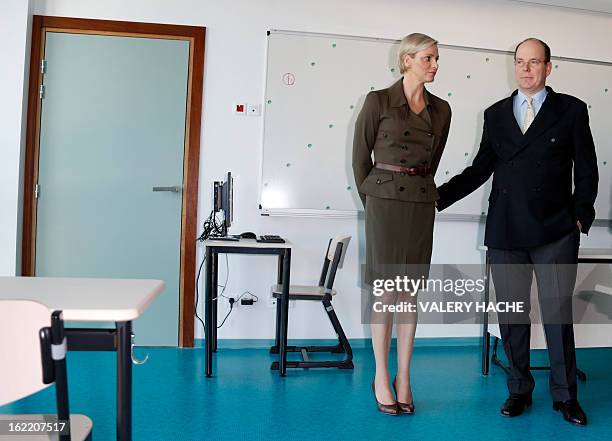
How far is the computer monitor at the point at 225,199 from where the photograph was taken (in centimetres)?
332

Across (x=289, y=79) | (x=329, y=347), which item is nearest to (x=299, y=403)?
(x=329, y=347)

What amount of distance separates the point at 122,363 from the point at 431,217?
1585 mm

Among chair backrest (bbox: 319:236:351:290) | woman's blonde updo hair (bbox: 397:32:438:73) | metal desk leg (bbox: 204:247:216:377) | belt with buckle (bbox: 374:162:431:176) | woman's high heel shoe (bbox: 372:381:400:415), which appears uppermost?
woman's blonde updo hair (bbox: 397:32:438:73)

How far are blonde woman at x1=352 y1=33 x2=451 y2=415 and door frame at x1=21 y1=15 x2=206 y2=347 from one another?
1577 millimetres

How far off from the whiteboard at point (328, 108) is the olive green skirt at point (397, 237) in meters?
1.39

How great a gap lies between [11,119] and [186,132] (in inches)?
43.1

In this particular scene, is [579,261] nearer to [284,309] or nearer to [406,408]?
[406,408]

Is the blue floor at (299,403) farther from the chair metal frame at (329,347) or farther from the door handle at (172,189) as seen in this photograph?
the door handle at (172,189)

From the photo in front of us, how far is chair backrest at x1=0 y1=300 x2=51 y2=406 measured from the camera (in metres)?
1.01

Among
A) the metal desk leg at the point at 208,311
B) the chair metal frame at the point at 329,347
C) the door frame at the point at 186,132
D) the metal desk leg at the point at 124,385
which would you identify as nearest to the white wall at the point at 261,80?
the door frame at the point at 186,132

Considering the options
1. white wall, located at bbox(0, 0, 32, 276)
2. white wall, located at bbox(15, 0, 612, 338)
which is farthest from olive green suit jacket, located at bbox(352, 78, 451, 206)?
white wall, located at bbox(0, 0, 32, 276)

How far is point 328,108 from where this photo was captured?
→ 380cm

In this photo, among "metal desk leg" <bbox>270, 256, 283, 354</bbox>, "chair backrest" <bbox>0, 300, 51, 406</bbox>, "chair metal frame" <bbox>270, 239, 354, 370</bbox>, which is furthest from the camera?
"metal desk leg" <bbox>270, 256, 283, 354</bbox>

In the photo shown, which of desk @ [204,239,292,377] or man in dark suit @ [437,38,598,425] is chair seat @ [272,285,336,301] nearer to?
desk @ [204,239,292,377]
